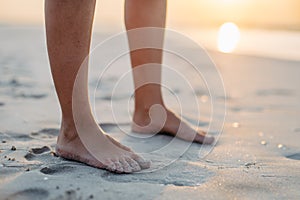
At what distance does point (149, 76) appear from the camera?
2158 millimetres

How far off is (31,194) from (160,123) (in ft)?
3.19

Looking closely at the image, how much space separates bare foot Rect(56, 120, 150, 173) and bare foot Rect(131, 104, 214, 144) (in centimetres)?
48

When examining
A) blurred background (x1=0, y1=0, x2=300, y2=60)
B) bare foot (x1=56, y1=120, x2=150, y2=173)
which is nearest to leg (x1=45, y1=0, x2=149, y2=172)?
bare foot (x1=56, y1=120, x2=150, y2=173)

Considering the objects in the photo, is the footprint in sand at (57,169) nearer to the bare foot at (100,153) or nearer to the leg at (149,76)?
the bare foot at (100,153)

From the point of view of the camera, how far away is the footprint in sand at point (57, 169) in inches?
58.1

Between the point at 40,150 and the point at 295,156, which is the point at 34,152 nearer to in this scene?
the point at 40,150

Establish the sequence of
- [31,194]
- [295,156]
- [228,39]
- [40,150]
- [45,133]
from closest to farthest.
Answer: [31,194] → [40,150] → [295,156] → [45,133] → [228,39]

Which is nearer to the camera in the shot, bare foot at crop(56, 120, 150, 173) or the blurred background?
bare foot at crop(56, 120, 150, 173)

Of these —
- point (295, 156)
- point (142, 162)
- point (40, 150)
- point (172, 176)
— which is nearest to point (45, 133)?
point (40, 150)

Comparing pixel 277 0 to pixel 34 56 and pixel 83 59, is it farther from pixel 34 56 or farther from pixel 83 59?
pixel 83 59

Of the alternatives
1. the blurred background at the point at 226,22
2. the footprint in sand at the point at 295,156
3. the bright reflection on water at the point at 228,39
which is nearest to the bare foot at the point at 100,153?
the footprint in sand at the point at 295,156

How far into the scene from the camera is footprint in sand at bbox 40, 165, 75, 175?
148 centimetres

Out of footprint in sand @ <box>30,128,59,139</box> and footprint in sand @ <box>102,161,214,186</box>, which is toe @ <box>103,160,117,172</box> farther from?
footprint in sand @ <box>30,128,59,139</box>

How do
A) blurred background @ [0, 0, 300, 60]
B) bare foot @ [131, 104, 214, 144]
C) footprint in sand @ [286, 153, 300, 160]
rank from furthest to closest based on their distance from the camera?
blurred background @ [0, 0, 300, 60] < bare foot @ [131, 104, 214, 144] < footprint in sand @ [286, 153, 300, 160]
